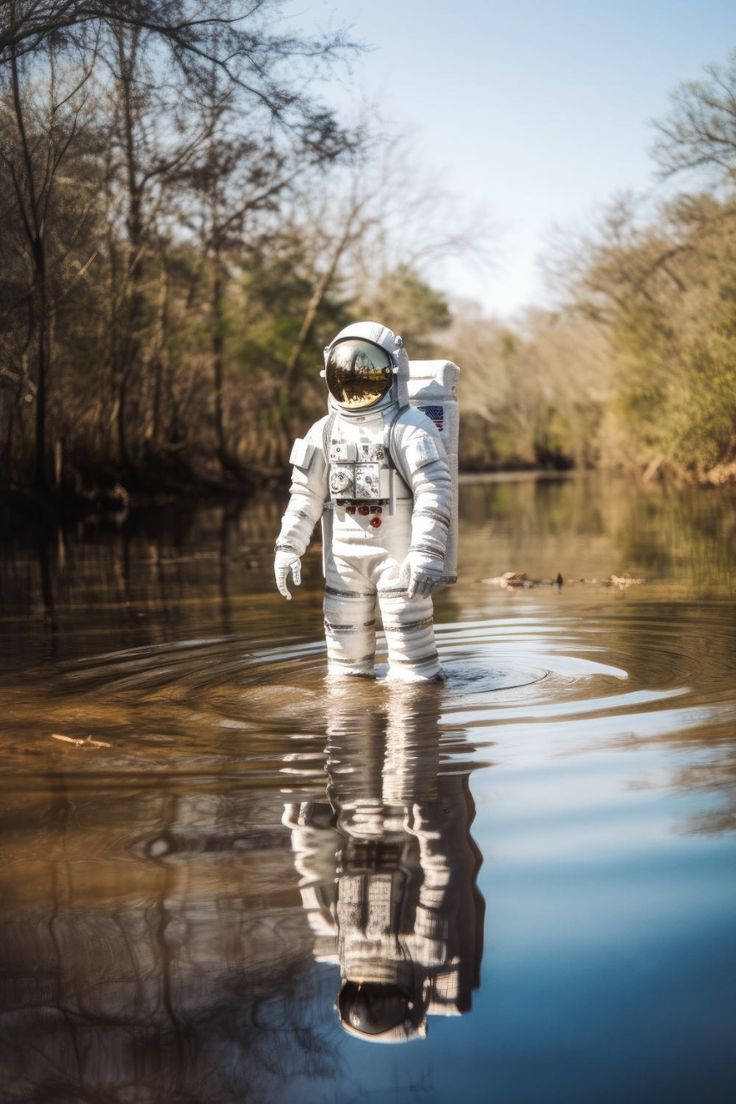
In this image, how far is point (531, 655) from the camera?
757cm

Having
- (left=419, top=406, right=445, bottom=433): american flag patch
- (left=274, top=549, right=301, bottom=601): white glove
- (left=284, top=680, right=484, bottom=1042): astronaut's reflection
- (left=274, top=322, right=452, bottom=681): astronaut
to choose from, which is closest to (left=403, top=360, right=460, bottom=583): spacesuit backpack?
(left=419, top=406, right=445, bottom=433): american flag patch

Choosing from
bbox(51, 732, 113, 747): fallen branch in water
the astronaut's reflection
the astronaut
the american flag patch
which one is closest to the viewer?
the astronaut's reflection

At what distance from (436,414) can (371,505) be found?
63 centimetres

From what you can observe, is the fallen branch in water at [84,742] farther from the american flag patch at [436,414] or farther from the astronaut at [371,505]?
the american flag patch at [436,414]

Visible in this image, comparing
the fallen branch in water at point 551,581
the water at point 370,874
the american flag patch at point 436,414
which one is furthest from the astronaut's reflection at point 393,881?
the fallen branch in water at point 551,581

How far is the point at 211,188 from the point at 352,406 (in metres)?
22.6

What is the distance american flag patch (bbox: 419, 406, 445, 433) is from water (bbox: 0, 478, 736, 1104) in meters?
1.29

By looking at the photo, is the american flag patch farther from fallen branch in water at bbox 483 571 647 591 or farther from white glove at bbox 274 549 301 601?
fallen branch in water at bbox 483 571 647 591

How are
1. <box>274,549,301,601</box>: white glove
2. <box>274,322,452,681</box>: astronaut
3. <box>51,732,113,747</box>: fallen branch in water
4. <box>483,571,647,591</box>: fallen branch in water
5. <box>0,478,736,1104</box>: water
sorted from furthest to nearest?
<box>483,571,647,591</box>: fallen branch in water, <box>274,549,301,601</box>: white glove, <box>274,322,452,681</box>: astronaut, <box>51,732,113,747</box>: fallen branch in water, <box>0,478,736,1104</box>: water

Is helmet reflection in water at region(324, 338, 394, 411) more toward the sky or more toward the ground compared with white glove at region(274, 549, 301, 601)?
more toward the sky

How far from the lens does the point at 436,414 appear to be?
706 cm

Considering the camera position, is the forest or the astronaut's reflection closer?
the astronaut's reflection

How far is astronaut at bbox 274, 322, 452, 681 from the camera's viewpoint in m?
6.64

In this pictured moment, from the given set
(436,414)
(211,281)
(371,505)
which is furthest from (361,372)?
(211,281)
